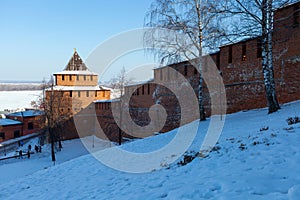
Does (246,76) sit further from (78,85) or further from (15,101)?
(15,101)

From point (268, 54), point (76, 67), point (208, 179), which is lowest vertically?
point (208, 179)

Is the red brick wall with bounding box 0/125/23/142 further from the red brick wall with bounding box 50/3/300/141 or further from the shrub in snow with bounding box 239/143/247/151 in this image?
the shrub in snow with bounding box 239/143/247/151

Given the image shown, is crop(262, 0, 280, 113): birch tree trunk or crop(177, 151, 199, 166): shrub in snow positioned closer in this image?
crop(177, 151, 199, 166): shrub in snow

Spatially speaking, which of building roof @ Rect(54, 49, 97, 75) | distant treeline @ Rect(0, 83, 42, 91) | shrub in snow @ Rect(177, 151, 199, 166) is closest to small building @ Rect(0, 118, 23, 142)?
building roof @ Rect(54, 49, 97, 75)

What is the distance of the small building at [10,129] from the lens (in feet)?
77.6

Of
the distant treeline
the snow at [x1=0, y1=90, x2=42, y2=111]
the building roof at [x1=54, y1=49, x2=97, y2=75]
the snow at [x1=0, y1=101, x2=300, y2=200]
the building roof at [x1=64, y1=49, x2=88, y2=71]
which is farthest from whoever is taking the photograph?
the distant treeline

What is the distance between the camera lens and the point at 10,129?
80.0 feet

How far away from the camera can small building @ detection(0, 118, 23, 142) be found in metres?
23.7

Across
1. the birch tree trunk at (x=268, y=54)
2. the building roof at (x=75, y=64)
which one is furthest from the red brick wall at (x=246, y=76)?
the building roof at (x=75, y=64)

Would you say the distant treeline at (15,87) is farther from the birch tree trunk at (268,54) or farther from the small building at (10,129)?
the birch tree trunk at (268,54)

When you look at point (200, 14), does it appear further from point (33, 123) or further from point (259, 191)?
point (33, 123)

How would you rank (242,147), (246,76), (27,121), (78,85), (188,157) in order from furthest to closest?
(27,121) → (78,85) → (246,76) → (188,157) → (242,147)

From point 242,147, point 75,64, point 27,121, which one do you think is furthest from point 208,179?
point 27,121

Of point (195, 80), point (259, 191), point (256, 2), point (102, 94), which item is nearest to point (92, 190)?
point (259, 191)
